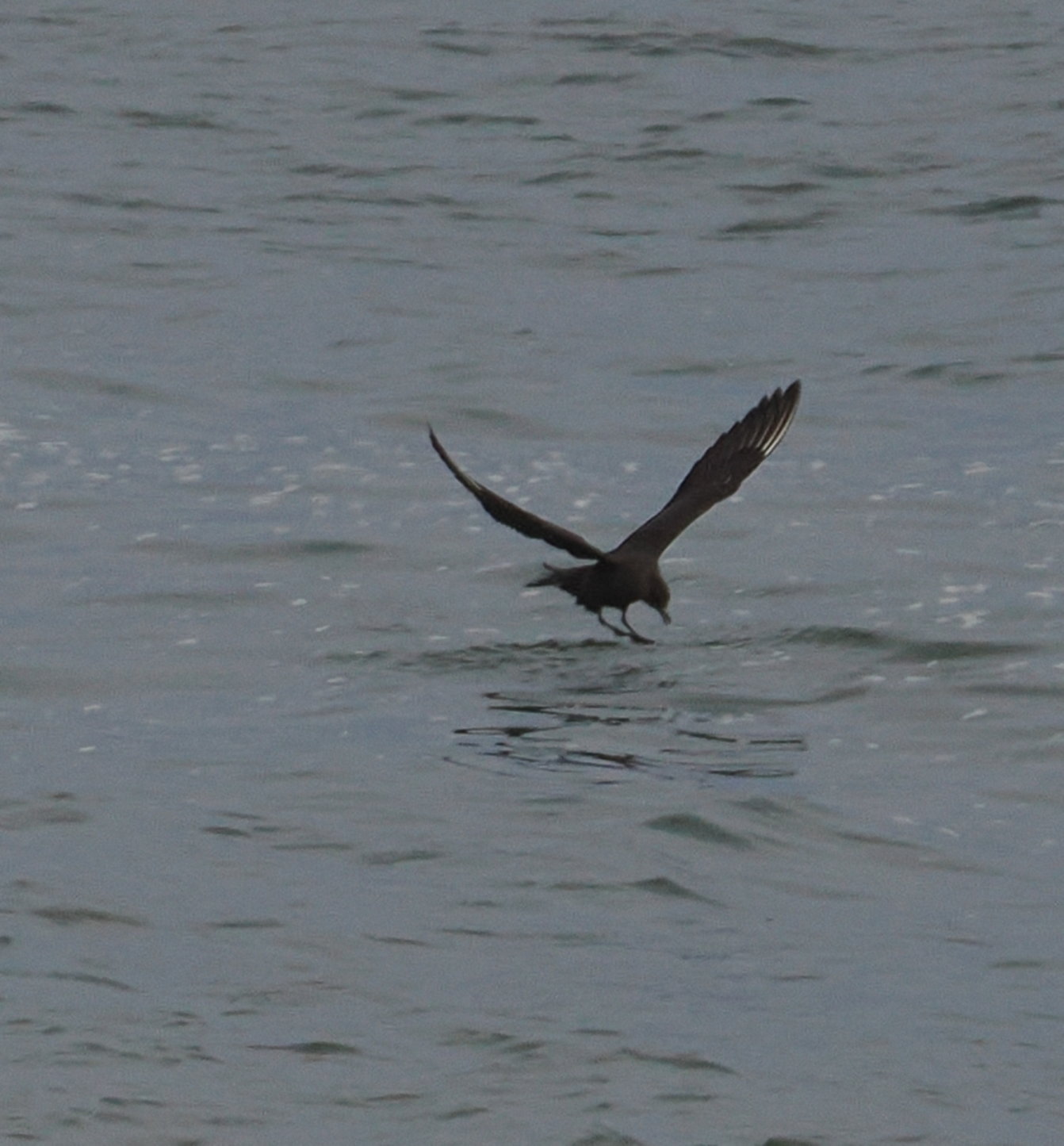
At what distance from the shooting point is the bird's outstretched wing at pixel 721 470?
1142 cm

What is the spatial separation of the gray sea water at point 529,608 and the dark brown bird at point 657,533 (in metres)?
0.33

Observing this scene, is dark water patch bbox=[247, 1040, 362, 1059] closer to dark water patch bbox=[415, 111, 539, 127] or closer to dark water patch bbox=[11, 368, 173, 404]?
dark water patch bbox=[11, 368, 173, 404]

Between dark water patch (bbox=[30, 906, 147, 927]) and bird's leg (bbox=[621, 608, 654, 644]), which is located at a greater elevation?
dark water patch (bbox=[30, 906, 147, 927])

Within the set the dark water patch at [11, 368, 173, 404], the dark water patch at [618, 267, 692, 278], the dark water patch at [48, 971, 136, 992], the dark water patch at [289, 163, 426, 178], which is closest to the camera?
the dark water patch at [48, 971, 136, 992]

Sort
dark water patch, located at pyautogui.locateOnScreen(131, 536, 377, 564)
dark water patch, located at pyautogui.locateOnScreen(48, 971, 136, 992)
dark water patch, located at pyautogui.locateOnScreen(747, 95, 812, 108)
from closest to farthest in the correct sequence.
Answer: dark water patch, located at pyautogui.locateOnScreen(48, 971, 136, 992) → dark water patch, located at pyautogui.locateOnScreen(131, 536, 377, 564) → dark water patch, located at pyautogui.locateOnScreen(747, 95, 812, 108)

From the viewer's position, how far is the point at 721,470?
1192cm

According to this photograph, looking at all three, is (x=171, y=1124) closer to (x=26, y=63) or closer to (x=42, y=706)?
(x=42, y=706)

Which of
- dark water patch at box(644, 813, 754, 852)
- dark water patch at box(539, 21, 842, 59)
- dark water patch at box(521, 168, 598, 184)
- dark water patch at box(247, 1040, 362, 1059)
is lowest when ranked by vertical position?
dark water patch at box(644, 813, 754, 852)

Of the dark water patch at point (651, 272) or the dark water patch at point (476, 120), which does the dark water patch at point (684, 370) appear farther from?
the dark water patch at point (476, 120)

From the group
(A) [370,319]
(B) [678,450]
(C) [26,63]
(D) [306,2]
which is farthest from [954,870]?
(D) [306,2]

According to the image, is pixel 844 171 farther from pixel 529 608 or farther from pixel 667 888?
pixel 667 888

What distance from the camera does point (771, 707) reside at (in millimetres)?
10773

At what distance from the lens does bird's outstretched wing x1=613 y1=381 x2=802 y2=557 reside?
11.4 meters

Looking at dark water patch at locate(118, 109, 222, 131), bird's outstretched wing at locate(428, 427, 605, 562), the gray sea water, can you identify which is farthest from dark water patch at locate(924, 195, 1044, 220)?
bird's outstretched wing at locate(428, 427, 605, 562)
